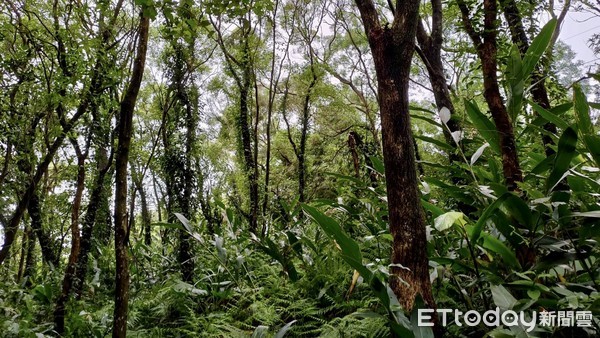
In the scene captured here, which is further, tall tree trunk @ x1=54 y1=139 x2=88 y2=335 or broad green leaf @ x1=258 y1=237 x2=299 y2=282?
tall tree trunk @ x1=54 y1=139 x2=88 y2=335

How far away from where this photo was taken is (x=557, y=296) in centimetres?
112

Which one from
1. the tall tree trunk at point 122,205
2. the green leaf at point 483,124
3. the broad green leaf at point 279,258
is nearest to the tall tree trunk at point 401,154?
the green leaf at point 483,124

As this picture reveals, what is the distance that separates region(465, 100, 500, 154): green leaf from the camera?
1.55 m

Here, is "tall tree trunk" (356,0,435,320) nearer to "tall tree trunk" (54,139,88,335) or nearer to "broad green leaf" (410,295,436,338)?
"broad green leaf" (410,295,436,338)

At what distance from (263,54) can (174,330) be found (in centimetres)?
902

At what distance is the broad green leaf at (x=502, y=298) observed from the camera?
3.52ft

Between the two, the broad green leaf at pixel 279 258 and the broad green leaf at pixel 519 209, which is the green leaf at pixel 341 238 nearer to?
the broad green leaf at pixel 519 209

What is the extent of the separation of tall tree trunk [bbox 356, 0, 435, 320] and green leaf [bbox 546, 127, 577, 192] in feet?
1.48

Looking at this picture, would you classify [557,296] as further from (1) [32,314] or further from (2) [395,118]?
(1) [32,314]

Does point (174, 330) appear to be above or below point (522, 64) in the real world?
below

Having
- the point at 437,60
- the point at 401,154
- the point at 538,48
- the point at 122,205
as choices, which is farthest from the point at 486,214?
the point at 437,60

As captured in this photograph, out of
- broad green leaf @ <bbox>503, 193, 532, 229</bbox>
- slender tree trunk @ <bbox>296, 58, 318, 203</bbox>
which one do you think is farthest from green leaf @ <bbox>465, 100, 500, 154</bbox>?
slender tree trunk @ <bbox>296, 58, 318, 203</bbox>

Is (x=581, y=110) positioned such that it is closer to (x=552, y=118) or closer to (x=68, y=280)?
(x=552, y=118)

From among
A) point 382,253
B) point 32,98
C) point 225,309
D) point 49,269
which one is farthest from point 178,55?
point 382,253
